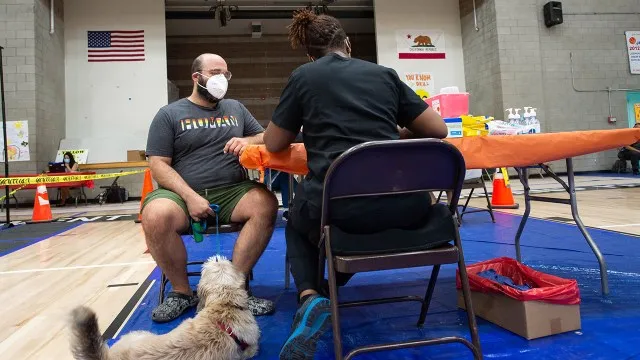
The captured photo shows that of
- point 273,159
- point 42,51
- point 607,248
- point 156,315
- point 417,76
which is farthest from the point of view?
point 417,76

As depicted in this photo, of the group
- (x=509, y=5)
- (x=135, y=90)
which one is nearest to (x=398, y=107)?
(x=135, y=90)

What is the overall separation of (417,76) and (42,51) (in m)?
8.38

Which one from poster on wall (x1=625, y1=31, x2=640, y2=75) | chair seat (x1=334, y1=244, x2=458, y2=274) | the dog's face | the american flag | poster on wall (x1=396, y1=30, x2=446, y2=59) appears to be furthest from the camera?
poster on wall (x1=396, y1=30, x2=446, y2=59)

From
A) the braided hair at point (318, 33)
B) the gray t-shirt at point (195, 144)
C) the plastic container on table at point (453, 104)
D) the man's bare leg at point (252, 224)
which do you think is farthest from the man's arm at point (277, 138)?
the plastic container on table at point (453, 104)

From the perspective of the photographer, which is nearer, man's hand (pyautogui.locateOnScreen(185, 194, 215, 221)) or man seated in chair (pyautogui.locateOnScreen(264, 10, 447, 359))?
man seated in chair (pyautogui.locateOnScreen(264, 10, 447, 359))

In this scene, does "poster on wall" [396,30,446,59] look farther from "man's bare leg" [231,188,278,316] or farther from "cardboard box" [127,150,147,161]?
"man's bare leg" [231,188,278,316]

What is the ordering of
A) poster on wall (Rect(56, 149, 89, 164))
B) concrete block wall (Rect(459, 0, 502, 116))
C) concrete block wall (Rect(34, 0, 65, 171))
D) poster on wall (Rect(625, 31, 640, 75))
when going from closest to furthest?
1. concrete block wall (Rect(34, 0, 65, 171))
2. poster on wall (Rect(56, 149, 89, 164))
3. concrete block wall (Rect(459, 0, 502, 116))
4. poster on wall (Rect(625, 31, 640, 75))

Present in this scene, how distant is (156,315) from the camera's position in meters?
1.63

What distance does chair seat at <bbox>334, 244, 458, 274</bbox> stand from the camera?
1043 millimetres

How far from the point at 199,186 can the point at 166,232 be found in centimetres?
30

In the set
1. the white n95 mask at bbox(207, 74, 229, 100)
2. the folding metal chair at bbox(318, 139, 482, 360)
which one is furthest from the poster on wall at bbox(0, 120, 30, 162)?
the folding metal chair at bbox(318, 139, 482, 360)

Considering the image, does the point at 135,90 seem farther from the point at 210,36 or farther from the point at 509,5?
the point at 509,5

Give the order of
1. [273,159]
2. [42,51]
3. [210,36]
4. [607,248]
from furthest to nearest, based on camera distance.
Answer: [210,36]
[42,51]
[607,248]
[273,159]

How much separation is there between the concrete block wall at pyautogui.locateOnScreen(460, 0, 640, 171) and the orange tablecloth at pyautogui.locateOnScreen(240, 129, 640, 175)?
8130 mm
